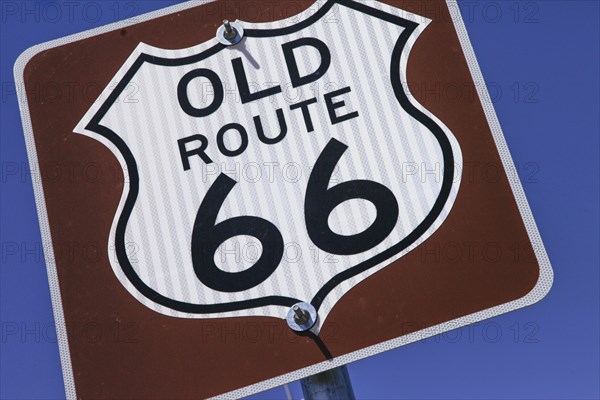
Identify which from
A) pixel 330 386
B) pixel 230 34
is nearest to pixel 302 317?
pixel 330 386

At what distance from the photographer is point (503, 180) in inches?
84.1

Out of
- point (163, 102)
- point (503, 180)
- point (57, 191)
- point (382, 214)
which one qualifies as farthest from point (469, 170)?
point (57, 191)

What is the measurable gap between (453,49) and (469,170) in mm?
366

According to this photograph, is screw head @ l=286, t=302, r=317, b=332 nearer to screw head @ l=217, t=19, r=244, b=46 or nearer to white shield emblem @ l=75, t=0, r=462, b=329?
white shield emblem @ l=75, t=0, r=462, b=329

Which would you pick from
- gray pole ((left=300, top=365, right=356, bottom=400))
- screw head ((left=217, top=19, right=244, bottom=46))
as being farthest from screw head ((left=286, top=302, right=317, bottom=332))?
screw head ((left=217, top=19, right=244, bottom=46))

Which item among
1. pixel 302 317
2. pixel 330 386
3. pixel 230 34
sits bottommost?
pixel 330 386

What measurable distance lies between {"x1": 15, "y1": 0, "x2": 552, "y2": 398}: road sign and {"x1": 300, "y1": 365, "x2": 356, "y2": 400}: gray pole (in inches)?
1.9

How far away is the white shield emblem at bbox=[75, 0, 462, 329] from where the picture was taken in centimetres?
213

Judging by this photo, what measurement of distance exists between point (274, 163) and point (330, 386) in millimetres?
583

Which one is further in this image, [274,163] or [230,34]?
[230,34]

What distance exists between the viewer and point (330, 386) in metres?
2.02

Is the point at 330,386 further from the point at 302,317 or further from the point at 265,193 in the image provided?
the point at 265,193

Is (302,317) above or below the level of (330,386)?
above

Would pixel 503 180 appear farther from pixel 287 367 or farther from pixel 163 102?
pixel 163 102
